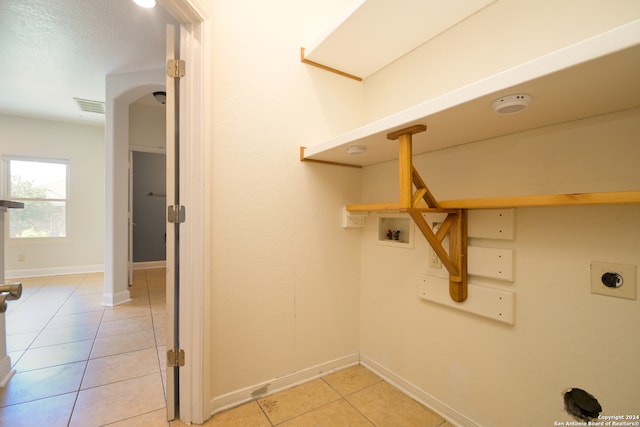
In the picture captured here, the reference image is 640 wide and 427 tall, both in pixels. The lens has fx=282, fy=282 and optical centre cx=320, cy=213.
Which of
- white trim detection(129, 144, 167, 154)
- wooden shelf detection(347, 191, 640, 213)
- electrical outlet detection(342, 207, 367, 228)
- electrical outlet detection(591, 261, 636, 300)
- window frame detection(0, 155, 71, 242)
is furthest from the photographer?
window frame detection(0, 155, 71, 242)

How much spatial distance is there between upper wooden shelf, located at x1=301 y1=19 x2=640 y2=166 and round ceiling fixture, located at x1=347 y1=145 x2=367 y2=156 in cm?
8

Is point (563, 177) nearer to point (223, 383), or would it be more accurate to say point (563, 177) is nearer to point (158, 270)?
point (223, 383)

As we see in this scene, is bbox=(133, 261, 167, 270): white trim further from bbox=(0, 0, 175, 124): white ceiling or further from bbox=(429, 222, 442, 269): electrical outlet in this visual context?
bbox=(429, 222, 442, 269): electrical outlet

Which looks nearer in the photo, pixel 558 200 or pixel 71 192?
pixel 558 200

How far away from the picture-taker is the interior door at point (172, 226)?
134 cm

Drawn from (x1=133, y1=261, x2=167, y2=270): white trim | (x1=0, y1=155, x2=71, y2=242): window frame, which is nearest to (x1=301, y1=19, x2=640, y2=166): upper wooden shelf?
(x1=133, y1=261, x2=167, y2=270): white trim

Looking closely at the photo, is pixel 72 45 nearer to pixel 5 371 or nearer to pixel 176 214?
pixel 176 214

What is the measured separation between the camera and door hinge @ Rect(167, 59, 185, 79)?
52.4 inches

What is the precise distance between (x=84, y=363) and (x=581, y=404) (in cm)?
266

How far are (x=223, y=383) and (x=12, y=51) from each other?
11.7ft

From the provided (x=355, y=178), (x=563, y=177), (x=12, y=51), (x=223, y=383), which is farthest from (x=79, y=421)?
(x=12, y=51)

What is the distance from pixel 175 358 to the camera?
1352mm

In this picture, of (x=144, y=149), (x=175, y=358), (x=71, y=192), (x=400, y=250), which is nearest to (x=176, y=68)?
(x=175, y=358)

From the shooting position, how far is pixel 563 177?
101 centimetres
